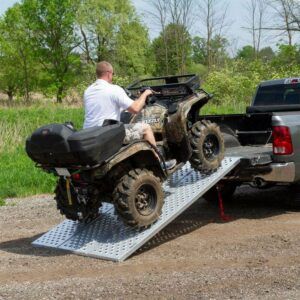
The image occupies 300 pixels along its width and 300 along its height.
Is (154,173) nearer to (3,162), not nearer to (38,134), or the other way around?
(38,134)

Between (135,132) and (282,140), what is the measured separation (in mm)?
2101

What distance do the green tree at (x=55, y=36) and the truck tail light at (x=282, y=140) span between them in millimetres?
45197

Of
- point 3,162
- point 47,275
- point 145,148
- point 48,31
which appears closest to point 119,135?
Answer: point 145,148

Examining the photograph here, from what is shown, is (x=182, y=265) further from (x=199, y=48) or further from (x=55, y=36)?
(x=55, y=36)

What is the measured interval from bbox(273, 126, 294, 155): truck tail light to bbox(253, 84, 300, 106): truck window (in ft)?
6.10

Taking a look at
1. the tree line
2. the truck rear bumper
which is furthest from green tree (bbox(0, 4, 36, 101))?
the truck rear bumper

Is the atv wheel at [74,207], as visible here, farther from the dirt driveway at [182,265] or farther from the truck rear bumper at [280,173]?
the truck rear bumper at [280,173]

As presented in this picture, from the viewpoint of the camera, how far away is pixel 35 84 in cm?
5344

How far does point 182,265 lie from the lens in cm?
555

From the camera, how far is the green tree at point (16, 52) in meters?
50.9

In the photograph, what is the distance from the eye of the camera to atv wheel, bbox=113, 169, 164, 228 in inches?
234

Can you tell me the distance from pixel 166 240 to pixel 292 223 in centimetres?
173

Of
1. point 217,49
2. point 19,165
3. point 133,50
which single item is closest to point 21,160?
point 19,165

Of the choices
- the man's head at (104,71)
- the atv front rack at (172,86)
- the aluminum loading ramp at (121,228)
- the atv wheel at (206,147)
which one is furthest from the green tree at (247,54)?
the man's head at (104,71)
